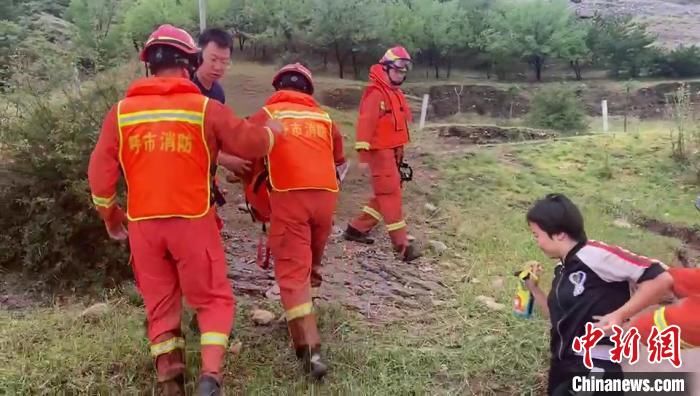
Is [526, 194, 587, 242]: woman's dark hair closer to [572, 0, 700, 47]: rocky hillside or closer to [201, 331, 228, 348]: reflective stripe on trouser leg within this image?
[201, 331, 228, 348]: reflective stripe on trouser leg

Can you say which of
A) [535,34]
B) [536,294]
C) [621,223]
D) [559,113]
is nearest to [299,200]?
[536,294]

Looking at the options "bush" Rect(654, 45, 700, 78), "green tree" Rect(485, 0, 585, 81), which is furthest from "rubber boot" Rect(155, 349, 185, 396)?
"bush" Rect(654, 45, 700, 78)

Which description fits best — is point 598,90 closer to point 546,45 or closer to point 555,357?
point 546,45

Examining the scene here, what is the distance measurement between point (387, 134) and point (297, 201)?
2110 mm

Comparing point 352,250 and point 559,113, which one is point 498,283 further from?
point 559,113

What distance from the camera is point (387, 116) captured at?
18.7ft

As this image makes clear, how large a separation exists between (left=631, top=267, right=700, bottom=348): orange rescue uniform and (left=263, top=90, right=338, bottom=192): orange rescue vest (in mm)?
1776

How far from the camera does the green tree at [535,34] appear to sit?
2602cm

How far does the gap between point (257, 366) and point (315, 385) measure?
14.7 inches

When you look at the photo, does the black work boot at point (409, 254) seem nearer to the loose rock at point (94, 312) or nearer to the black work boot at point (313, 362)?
the black work boot at point (313, 362)

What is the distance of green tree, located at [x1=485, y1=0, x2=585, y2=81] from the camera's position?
26.0m

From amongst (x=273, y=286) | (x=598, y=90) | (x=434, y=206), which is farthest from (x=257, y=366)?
(x=598, y=90)

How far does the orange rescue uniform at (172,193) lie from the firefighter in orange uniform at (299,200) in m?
0.50

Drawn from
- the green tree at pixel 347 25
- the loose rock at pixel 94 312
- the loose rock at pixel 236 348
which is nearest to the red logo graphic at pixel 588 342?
the loose rock at pixel 236 348
